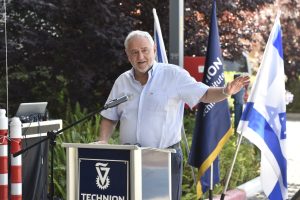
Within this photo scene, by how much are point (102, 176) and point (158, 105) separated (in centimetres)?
69

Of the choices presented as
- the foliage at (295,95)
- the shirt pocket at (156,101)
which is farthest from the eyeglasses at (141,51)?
the foliage at (295,95)

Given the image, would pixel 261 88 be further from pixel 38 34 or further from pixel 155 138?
pixel 38 34

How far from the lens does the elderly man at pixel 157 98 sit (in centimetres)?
456

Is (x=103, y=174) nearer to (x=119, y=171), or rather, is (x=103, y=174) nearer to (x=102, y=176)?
(x=102, y=176)

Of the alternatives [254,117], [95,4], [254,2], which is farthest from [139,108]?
[254,2]

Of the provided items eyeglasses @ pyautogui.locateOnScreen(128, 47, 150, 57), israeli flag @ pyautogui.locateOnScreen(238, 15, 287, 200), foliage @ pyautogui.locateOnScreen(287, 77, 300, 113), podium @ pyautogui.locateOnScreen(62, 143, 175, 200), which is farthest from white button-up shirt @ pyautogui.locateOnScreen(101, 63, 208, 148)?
foliage @ pyautogui.locateOnScreen(287, 77, 300, 113)

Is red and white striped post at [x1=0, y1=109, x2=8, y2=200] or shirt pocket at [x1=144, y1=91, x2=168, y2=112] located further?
red and white striped post at [x1=0, y1=109, x2=8, y2=200]

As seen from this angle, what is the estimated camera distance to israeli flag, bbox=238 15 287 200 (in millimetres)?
6352

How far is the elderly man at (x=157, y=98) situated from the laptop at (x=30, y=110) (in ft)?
4.37

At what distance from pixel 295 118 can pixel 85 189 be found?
73.8ft

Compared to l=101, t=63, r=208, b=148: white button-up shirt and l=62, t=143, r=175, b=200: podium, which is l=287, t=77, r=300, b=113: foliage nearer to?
l=101, t=63, r=208, b=148: white button-up shirt

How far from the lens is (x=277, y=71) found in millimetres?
6582

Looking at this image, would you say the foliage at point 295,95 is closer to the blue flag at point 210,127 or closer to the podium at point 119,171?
the blue flag at point 210,127

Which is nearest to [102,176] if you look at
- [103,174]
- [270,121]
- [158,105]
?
[103,174]
